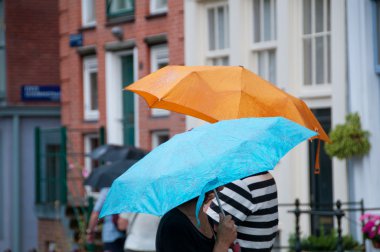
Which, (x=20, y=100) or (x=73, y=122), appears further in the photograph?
(x=20, y=100)

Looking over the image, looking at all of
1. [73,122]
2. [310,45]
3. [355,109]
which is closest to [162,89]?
[355,109]

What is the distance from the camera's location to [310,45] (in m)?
14.9

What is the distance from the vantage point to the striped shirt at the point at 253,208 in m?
6.13

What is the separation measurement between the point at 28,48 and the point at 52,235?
576 cm

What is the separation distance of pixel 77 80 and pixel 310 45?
7215 millimetres

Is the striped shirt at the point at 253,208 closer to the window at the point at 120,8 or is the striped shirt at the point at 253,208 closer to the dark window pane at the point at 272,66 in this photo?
the dark window pane at the point at 272,66

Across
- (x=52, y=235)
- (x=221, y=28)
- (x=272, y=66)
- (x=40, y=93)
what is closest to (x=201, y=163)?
(x=272, y=66)

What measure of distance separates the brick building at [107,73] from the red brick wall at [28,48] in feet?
14.1

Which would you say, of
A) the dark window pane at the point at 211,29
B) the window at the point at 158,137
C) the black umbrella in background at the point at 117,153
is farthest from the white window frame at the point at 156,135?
the black umbrella in background at the point at 117,153

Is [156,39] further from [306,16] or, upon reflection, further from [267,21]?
Answer: [306,16]

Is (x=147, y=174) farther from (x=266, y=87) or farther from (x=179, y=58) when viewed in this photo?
(x=179, y=58)

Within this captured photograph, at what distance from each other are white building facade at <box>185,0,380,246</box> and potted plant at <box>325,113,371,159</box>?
0.11 m

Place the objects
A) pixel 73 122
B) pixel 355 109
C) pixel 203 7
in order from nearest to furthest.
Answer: pixel 355 109, pixel 203 7, pixel 73 122

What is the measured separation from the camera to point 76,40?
2098 centimetres
